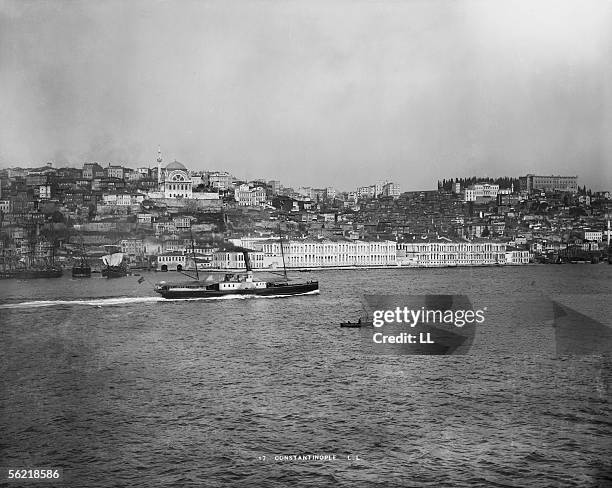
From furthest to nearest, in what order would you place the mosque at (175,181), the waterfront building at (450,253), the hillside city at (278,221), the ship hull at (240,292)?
the mosque at (175,181) < the waterfront building at (450,253) < the hillside city at (278,221) < the ship hull at (240,292)

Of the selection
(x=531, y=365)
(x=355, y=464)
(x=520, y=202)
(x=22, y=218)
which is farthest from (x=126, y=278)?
(x=520, y=202)

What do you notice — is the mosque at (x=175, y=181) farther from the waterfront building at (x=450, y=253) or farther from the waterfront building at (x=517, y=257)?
the waterfront building at (x=517, y=257)

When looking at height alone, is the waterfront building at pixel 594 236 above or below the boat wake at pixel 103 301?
A: above

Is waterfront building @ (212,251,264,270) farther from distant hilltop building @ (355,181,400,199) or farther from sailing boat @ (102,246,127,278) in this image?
distant hilltop building @ (355,181,400,199)

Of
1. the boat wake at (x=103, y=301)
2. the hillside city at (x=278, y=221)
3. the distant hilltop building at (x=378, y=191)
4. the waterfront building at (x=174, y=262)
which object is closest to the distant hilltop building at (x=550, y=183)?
the hillside city at (x=278, y=221)

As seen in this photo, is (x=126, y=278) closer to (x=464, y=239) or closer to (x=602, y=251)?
(x=464, y=239)

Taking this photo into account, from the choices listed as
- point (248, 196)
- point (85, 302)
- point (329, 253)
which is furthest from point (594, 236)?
point (85, 302)

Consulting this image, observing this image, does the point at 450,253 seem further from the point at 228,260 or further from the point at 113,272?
the point at 113,272
